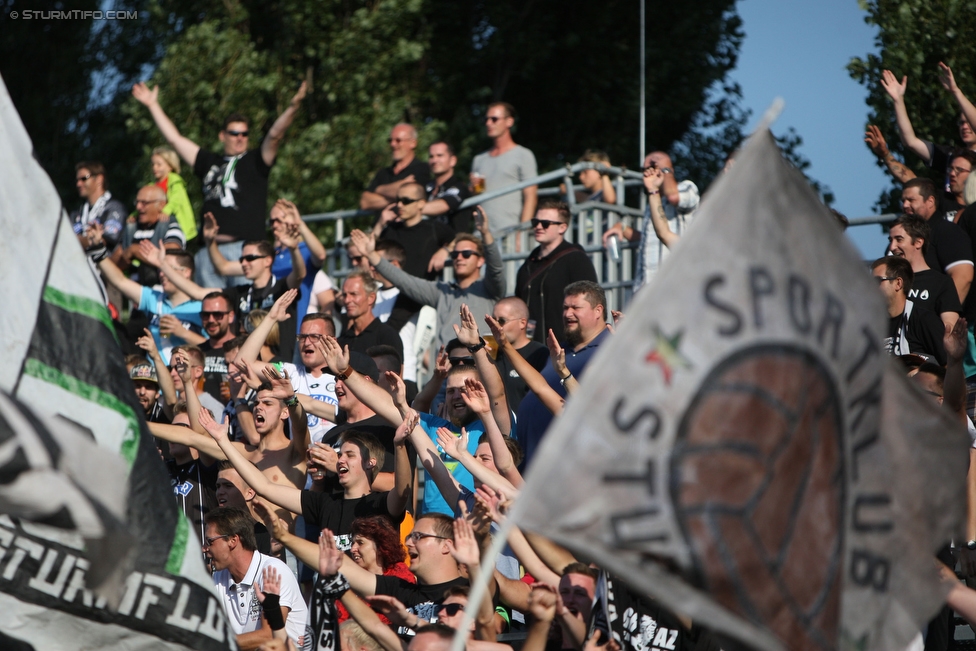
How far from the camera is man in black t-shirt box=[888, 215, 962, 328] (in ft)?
25.2

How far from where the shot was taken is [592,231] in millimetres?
11305

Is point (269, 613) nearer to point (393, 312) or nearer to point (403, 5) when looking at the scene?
point (393, 312)

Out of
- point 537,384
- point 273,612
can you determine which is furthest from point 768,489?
point 537,384

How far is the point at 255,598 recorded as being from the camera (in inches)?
261

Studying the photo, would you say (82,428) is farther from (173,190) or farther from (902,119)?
(173,190)

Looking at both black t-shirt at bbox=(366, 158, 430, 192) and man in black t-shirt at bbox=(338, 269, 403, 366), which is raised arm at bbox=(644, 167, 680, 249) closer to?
man in black t-shirt at bbox=(338, 269, 403, 366)

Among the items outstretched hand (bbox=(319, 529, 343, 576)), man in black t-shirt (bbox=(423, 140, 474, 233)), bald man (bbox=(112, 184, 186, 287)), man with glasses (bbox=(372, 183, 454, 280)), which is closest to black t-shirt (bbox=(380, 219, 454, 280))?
man with glasses (bbox=(372, 183, 454, 280))

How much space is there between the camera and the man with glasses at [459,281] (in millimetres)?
9070

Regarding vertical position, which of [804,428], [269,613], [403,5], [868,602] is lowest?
[269,613]

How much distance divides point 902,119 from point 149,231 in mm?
6261

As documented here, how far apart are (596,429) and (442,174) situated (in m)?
8.14

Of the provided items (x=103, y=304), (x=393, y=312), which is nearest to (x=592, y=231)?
(x=393, y=312)

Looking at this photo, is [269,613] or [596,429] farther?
[269,613]

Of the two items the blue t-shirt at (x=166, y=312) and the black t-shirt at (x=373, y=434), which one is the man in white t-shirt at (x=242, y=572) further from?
the blue t-shirt at (x=166, y=312)
